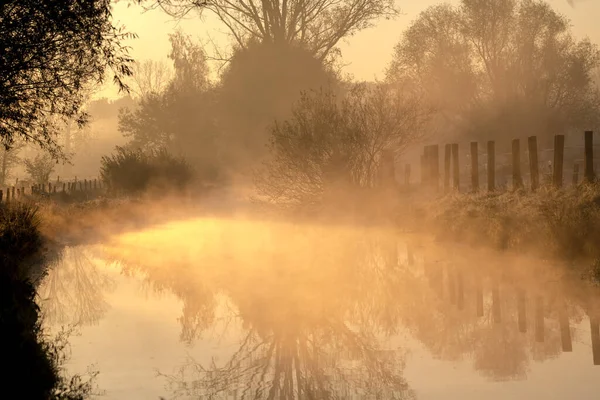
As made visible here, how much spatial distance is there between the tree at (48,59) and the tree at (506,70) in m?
45.3

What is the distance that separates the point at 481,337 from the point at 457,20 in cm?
5625

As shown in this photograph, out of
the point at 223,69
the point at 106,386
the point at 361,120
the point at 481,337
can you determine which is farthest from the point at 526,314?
the point at 223,69

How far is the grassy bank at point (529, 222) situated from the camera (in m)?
15.2

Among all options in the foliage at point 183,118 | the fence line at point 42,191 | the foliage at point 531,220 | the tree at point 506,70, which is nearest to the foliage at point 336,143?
the foliage at point 531,220

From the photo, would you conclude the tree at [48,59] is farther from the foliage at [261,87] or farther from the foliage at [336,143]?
the foliage at [261,87]

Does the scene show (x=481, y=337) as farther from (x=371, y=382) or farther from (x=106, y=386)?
(x=106, y=386)

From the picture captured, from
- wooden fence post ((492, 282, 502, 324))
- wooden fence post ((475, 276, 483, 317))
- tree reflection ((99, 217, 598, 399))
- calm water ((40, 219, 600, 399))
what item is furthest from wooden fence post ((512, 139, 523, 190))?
wooden fence post ((492, 282, 502, 324))

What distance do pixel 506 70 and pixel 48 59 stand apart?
50790 millimetres

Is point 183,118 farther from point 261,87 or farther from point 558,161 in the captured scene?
point 558,161

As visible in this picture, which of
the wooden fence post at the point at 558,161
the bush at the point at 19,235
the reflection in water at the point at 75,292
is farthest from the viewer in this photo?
the wooden fence post at the point at 558,161

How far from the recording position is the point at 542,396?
7.28 metres

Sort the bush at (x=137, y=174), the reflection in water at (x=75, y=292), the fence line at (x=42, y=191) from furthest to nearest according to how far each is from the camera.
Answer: the bush at (x=137, y=174) < the fence line at (x=42, y=191) < the reflection in water at (x=75, y=292)

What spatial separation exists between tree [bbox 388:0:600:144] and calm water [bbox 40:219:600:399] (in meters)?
43.0

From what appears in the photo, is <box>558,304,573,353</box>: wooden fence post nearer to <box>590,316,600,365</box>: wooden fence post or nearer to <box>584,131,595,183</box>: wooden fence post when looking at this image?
<box>590,316,600,365</box>: wooden fence post
